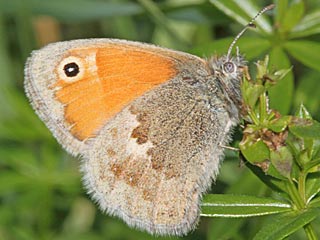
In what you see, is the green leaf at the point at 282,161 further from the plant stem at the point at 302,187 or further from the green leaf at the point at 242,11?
the green leaf at the point at 242,11

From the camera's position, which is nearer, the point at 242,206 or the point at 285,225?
the point at 285,225

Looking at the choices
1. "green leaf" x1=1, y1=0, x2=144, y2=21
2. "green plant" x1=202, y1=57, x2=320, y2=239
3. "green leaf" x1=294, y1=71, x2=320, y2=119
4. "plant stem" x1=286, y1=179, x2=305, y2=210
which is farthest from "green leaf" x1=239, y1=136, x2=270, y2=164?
"green leaf" x1=1, y1=0, x2=144, y2=21

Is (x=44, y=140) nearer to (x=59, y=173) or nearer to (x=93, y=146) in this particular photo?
(x=59, y=173)

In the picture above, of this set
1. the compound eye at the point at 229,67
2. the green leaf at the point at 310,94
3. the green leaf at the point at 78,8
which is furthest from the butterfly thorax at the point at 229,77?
the green leaf at the point at 78,8

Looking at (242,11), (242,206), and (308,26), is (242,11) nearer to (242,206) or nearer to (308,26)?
(308,26)

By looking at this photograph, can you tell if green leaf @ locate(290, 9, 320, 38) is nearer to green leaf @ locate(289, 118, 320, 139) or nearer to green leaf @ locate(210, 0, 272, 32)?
green leaf @ locate(210, 0, 272, 32)

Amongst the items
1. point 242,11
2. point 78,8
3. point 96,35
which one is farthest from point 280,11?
point 96,35
